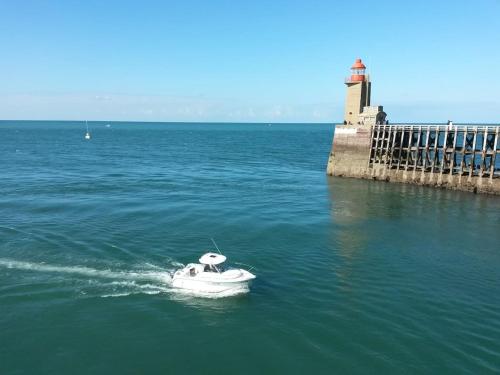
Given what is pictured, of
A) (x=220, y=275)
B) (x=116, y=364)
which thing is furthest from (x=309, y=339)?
(x=116, y=364)

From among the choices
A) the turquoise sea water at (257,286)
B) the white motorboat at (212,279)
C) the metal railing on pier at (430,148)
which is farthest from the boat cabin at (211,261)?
the metal railing on pier at (430,148)

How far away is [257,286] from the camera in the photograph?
23.1 m

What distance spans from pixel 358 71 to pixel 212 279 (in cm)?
4605

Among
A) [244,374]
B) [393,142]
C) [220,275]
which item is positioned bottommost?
[244,374]

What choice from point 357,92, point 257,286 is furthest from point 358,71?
point 257,286

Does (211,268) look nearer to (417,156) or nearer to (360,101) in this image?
(417,156)

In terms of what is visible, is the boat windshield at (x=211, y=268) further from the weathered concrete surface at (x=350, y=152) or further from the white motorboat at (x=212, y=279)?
the weathered concrete surface at (x=350, y=152)

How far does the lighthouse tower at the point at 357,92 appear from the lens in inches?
2303

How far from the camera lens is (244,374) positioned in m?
15.9

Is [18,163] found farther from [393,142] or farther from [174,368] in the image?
[174,368]

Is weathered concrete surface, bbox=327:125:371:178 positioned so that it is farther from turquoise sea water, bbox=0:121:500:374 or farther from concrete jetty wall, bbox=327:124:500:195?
turquoise sea water, bbox=0:121:500:374

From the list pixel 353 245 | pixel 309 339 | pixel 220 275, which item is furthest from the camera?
pixel 353 245

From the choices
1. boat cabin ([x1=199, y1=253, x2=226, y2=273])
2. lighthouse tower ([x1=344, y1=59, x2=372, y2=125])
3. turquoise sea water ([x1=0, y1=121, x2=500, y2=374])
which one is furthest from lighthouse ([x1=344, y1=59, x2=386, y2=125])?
boat cabin ([x1=199, y1=253, x2=226, y2=273])

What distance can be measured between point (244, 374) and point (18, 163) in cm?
7003
